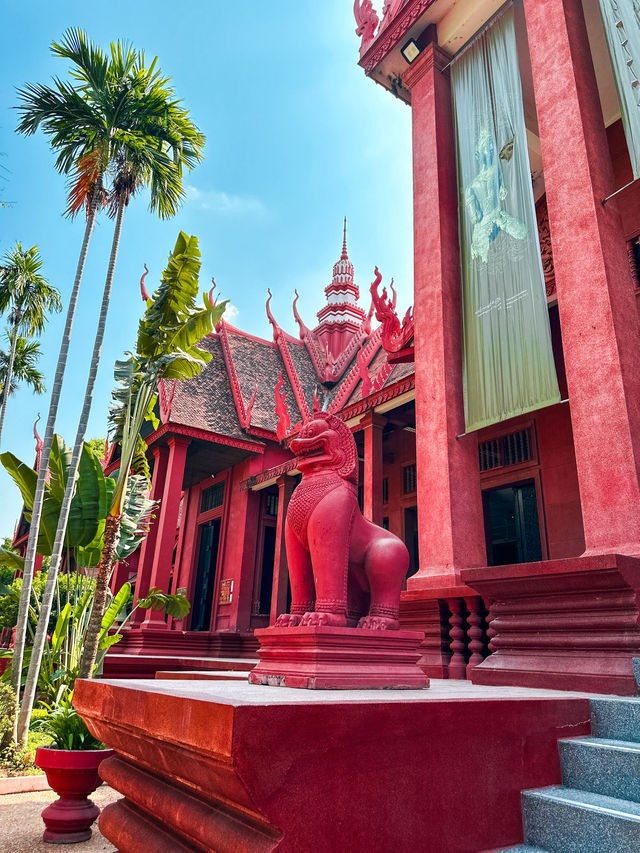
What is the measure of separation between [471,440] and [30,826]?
189 inches

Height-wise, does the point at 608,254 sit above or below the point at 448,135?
below

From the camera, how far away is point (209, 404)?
13.2 meters

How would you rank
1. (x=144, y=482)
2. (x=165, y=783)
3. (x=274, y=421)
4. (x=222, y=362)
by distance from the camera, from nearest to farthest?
(x=165, y=783) → (x=144, y=482) → (x=274, y=421) → (x=222, y=362)

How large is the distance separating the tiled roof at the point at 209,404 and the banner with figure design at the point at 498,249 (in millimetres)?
7337

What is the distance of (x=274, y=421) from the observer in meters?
13.7

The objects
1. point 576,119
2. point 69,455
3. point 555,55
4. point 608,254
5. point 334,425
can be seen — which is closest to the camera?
point 334,425

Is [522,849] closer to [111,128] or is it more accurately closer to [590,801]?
[590,801]

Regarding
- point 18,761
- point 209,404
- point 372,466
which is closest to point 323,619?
point 18,761

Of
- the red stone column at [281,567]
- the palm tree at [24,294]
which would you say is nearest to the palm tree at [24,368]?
the palm tree at [24,294]

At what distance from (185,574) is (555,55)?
1269cm

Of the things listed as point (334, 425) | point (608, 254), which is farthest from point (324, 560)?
point (608, 254)

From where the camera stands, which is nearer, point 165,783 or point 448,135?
point 165,783

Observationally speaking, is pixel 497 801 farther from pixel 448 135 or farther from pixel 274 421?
pixel 274 421

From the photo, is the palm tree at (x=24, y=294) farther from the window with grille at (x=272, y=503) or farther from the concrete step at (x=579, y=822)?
the concrete step at (x=579, y=822)
